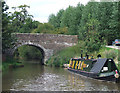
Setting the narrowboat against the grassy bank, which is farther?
the grassy bank

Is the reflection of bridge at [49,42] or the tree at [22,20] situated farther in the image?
the tree at [22,20]

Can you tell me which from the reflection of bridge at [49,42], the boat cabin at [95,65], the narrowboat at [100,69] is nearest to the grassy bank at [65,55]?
the reflection of bridge at [49,42]

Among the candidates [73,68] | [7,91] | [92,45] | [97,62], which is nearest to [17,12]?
[92,45]

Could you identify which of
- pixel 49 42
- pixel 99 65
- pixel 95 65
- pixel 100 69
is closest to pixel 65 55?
pixel 49 42

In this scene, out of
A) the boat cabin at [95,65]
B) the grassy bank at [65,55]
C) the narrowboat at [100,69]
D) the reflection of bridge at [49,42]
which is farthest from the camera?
the reflection of bridge at [49,42]

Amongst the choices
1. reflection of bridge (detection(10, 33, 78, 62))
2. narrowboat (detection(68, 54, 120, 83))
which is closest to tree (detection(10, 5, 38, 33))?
reflection of bridge (detection(10, 33, 78, 62))

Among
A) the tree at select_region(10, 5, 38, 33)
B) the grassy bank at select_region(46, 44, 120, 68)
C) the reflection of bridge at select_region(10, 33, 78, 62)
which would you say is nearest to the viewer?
the grassy bank at select_region(46, 44, 120, 68)

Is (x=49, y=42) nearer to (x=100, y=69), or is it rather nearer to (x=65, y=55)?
(x=65, y=55)

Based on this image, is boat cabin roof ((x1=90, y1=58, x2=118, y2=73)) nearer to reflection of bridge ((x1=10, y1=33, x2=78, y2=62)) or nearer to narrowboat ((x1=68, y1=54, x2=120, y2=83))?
narrowboat ((x1=68, y1=54, x2=120, y2=83))

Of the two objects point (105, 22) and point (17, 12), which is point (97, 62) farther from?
point (17, 12)

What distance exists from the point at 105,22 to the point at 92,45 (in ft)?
32.3

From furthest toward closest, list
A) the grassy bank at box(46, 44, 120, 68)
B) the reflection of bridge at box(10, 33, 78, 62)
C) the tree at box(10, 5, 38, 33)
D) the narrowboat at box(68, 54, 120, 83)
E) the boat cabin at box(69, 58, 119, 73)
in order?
the tree at box(10, 5, 38, 33) → the reflection of bridge at box(10, 33, 78, 62) → the grassy bank at box(46, 44, 120, 68) → the boat cabin at box(69, 58, 119, 73) → the narrowboat at box(68, 54, 120, 83)

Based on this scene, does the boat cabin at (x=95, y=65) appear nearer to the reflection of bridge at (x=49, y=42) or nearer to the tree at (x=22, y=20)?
the reflection of bridge at (x=49, y=42)

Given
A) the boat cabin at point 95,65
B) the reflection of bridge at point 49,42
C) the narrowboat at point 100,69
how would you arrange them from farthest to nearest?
the reflection of bridge at point 49,42
the boat cabin at point 95,65
the narrowboat at point 100,69
